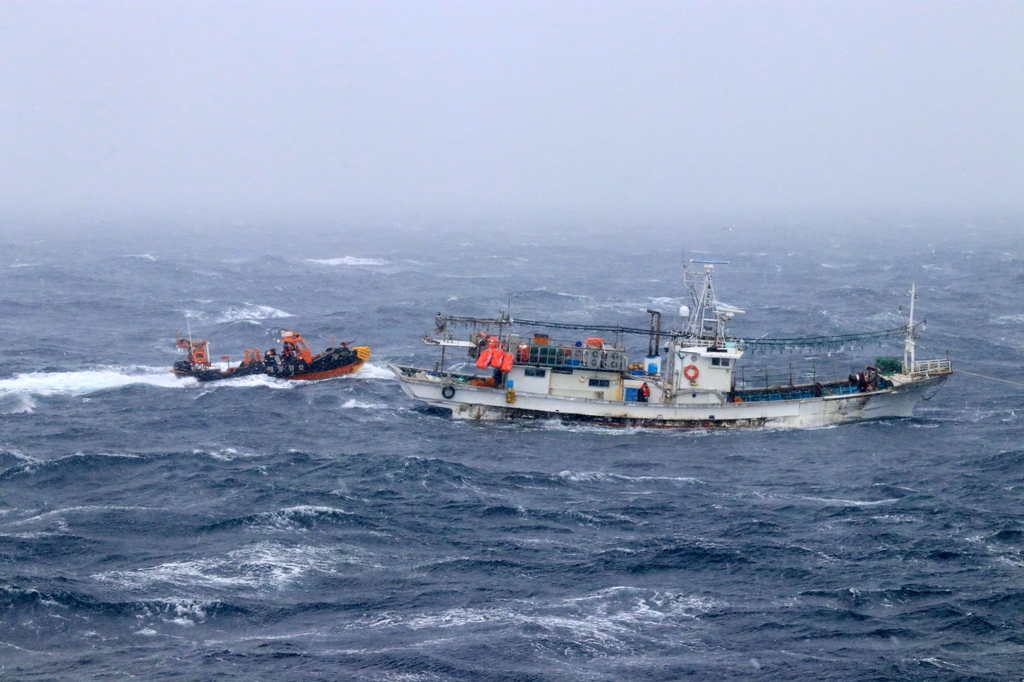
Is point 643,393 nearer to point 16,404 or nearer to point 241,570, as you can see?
point 241,570

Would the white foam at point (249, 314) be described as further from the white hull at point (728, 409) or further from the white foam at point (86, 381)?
the white hull at point (728, 409)

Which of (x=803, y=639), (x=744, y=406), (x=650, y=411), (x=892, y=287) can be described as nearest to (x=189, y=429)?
(x=650, y=411)

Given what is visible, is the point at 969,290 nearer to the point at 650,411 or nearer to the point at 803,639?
the point at 650,411

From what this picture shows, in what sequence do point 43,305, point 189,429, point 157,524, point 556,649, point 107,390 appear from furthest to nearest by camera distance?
1. point 43,305
2. point 107,390
3. point 189,429
4. point 157,524
5. point 556,649

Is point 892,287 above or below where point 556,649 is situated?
above

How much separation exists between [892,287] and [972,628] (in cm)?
10195

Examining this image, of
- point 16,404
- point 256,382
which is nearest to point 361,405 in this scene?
point 256,382

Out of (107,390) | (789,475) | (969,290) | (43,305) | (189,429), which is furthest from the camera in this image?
(969,290)

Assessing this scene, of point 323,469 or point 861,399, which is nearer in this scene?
point 323,469

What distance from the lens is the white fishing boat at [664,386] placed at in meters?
71.4

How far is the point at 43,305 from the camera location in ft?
390

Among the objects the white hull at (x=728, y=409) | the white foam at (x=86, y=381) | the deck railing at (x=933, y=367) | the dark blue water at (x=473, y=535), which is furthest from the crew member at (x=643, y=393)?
the white foam at (x=86, y=381)

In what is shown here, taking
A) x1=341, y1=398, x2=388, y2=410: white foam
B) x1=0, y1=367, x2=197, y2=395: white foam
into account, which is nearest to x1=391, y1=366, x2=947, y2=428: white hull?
x1=341, y1=398, x2=388, y2=410: white foam

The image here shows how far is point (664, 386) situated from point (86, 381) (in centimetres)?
4584
